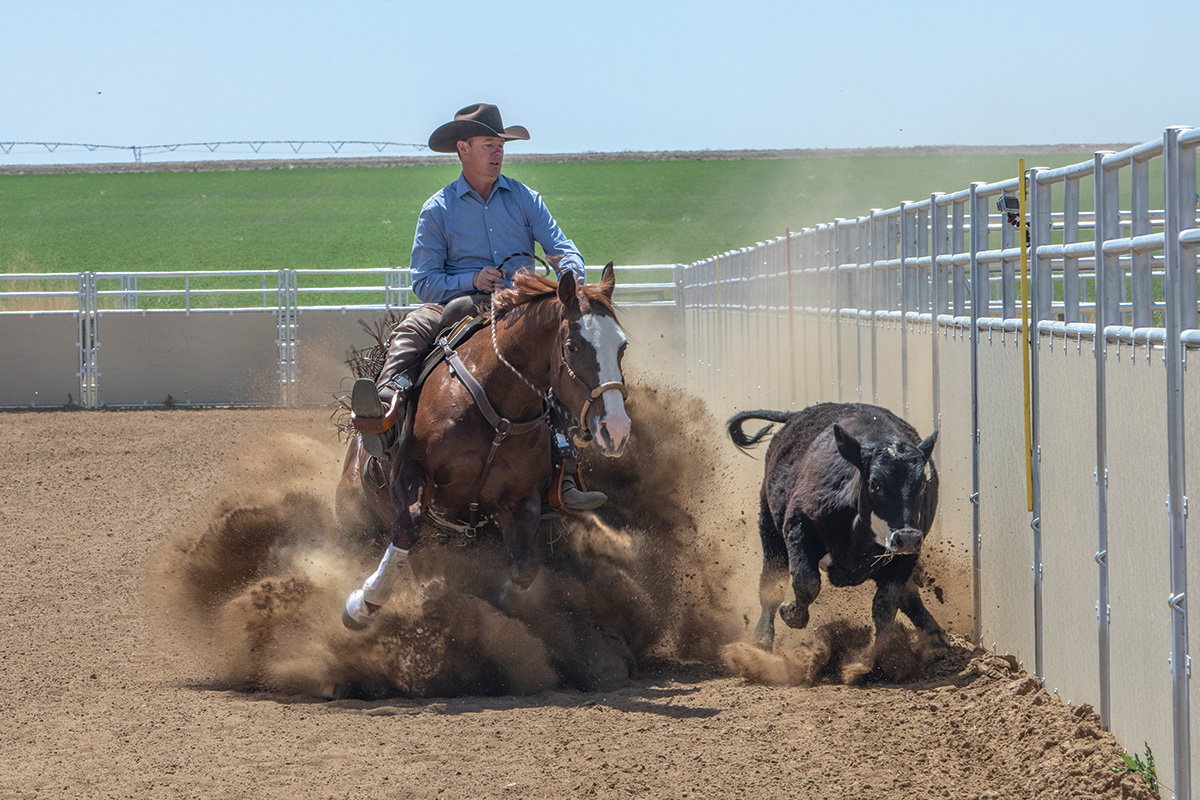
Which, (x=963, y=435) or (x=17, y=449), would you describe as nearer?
(x=963, y=435)

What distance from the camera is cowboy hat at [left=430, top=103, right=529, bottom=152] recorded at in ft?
22.3

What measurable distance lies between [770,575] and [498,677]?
1575 mm

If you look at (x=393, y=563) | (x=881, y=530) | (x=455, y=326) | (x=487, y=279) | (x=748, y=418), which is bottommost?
(x=393, y=563)

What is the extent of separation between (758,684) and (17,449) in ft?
43.0

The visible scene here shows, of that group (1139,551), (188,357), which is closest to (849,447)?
(1139,551)

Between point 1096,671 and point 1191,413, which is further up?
point 1191,413

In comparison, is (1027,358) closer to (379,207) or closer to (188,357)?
(188,357)

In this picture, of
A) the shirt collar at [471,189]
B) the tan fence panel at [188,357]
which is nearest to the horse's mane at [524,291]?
the shirt collar at [471,189]

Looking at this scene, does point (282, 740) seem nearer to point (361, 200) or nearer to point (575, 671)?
point (575, 671)

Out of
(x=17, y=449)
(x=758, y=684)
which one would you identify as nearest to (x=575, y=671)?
(x=758, y=684)

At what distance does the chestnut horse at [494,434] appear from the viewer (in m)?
5.73

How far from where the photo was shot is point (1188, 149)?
3.82 metres

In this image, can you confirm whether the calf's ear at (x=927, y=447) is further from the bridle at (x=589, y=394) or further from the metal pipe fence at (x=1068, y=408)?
the bridle at (x=589, y=394)

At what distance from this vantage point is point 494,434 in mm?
5871
